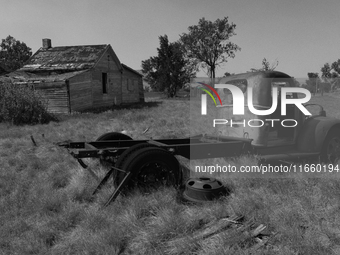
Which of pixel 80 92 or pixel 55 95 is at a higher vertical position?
pixel 80 92

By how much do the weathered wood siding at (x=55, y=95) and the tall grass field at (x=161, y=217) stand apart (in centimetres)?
1349

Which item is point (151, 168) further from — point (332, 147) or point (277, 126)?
point (332, 147)

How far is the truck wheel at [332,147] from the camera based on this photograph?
5.99 meters

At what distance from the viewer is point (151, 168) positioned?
13.7 feet

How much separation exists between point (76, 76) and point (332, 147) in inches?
661

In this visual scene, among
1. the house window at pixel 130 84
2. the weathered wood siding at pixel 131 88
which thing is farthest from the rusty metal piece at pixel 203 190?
the house window at pixel 130 84

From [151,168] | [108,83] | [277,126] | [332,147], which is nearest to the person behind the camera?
[151,168]

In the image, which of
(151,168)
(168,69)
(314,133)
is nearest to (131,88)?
(168,69)

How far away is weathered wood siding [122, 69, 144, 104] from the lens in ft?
89.0

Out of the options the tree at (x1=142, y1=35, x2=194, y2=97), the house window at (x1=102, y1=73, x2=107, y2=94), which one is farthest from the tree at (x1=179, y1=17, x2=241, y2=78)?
the house window at (x1=102, y1=73, x2=107, y2=94)

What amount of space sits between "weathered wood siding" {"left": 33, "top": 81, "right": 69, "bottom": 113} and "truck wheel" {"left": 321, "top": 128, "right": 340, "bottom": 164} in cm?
1600

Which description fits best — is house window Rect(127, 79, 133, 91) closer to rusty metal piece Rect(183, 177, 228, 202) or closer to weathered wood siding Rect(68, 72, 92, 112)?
weathered wood siding Rect(68, 72, 92, 112)

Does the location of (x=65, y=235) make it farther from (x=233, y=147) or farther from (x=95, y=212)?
(x=233, y=147)

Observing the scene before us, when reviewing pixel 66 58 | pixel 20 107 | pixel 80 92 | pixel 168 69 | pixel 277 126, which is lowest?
pixel 277 126
